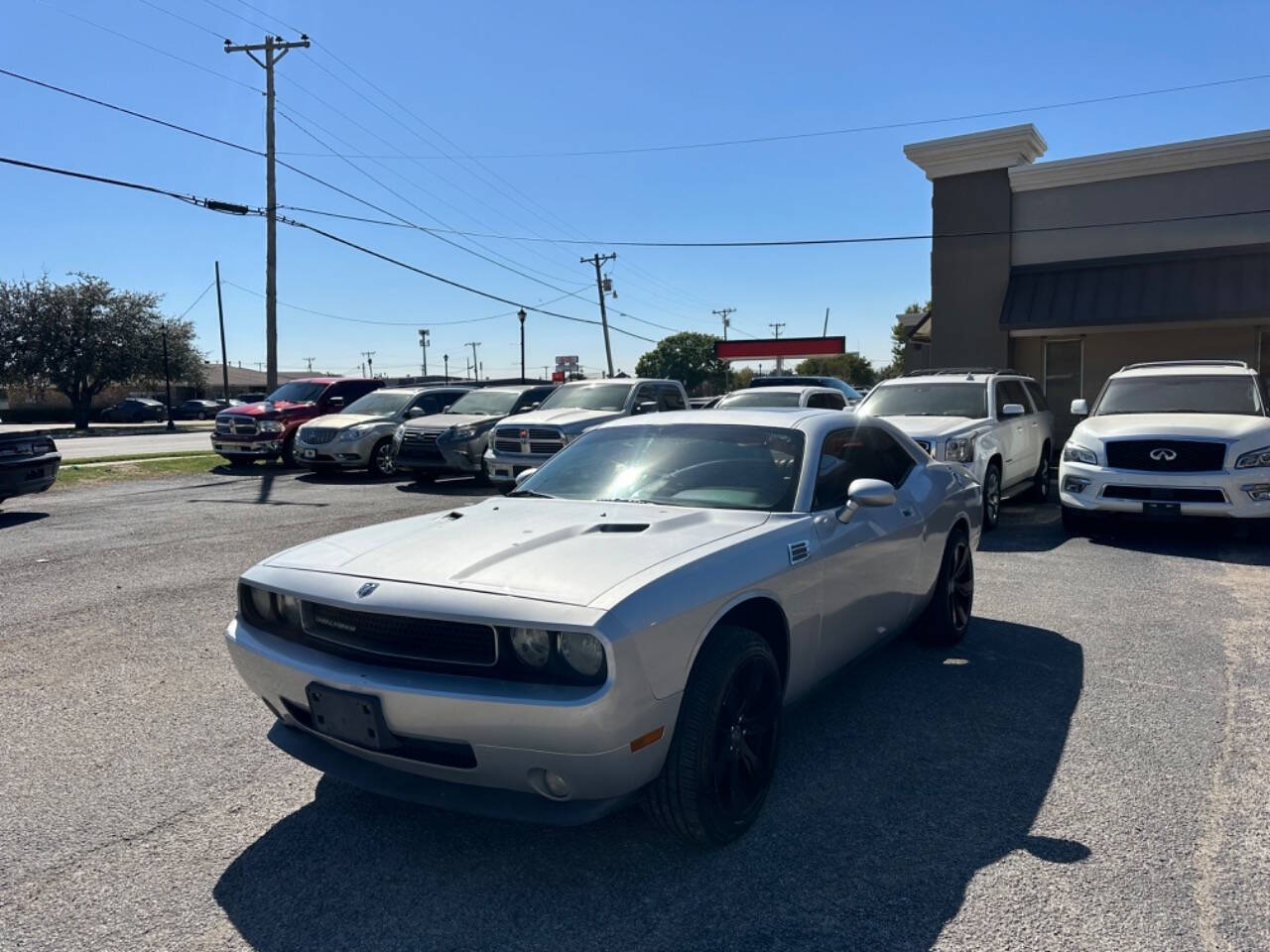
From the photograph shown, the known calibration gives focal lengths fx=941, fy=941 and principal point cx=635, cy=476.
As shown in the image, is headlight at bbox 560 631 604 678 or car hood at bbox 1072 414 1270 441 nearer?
headlight at bbox 560 631 604 678

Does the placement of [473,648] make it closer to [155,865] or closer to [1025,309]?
[155,865]

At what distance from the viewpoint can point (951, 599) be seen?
550 centimetres

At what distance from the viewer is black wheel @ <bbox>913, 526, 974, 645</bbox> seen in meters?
5.41

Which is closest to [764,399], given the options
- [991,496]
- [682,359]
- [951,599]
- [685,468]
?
[991,496]

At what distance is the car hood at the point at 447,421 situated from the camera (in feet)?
50.0

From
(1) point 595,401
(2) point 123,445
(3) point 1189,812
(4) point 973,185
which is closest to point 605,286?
(2) point 123,445

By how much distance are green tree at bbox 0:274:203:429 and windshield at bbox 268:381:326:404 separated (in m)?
31.3

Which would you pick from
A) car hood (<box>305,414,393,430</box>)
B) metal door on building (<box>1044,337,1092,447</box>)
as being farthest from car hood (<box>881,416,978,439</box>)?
car hood (<box>305,414,393,430</box>)

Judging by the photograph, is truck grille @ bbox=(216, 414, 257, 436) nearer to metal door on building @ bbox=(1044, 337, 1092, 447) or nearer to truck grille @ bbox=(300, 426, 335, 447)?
truck grille @ bbox=(300, 426, 335, 447)

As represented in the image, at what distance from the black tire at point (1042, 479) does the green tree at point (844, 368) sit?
5889 cm

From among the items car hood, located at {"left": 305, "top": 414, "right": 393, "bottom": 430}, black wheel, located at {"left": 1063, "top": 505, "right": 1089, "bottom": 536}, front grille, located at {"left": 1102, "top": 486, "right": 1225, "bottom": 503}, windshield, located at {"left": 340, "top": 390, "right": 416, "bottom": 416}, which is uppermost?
windshield, located at {"left": 340, "top": 390, "right": 416, "bottom": 416}

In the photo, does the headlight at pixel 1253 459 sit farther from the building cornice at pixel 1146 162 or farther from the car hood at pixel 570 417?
the building cornice at pixel 1146 162

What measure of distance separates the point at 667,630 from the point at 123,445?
29678 mm

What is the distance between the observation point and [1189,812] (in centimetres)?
351
